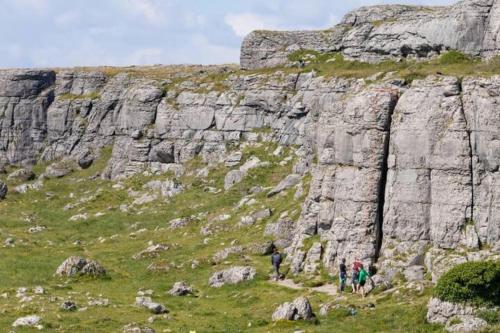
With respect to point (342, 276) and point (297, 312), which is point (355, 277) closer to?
point (342, 276)

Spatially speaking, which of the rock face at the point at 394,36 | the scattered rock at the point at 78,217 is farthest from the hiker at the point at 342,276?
the scattered rock at the point at 78,217

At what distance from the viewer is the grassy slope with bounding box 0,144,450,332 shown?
1597 inches

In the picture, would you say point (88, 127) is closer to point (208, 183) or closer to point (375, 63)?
point (208, 183)

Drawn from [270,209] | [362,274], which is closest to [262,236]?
[270,209]

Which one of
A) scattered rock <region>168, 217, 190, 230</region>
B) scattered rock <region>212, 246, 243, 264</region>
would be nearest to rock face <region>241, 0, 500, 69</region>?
scattered rock <region>212, 246, 243, 264</region>

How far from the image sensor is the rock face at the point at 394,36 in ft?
202

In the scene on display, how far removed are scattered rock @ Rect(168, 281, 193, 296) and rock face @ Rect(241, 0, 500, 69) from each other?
28681mm

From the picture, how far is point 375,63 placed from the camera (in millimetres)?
80188

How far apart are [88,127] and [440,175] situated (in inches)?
2795

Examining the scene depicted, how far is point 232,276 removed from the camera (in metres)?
53.2

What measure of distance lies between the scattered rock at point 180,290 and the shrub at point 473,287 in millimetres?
18083

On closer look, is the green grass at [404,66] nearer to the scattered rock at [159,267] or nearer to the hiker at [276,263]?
the hiker at [276,263]

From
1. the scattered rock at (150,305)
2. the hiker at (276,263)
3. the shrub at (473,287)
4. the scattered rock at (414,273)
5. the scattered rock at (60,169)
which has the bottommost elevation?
the scattered rock at (150,305)

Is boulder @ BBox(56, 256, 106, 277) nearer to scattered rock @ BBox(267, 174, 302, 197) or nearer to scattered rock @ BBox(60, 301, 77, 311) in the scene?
scattered rock @ BBox(60, 301, 77, 311)
